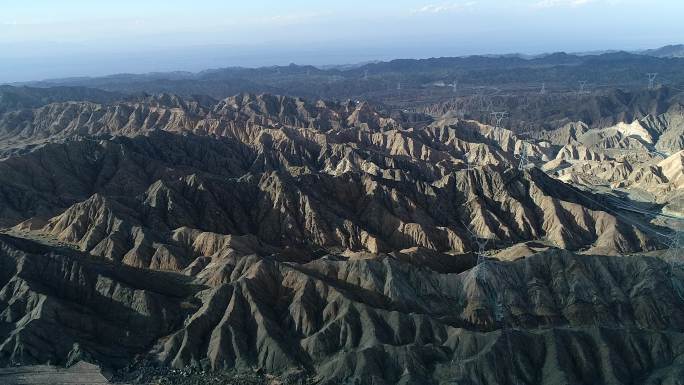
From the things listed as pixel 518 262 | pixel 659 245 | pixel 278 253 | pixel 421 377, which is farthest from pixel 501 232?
pixel 421 377

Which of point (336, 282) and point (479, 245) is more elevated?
point (479, 245)

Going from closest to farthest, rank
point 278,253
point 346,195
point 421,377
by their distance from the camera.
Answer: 1. point 421,377
2. point 278,253
3. point 346,195

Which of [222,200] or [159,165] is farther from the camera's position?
[159,165]

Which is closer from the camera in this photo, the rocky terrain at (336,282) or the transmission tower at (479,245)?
the rocky terrain at (336,282)

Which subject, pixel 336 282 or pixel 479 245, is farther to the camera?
pixel 479 245

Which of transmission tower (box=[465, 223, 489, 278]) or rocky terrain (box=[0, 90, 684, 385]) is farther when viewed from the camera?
transmission tower (box=[465, 223, 489, 278])

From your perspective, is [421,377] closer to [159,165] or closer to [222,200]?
[222,200]

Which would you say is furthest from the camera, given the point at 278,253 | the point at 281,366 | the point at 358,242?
the point at 358,242

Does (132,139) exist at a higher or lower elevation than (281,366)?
higher
